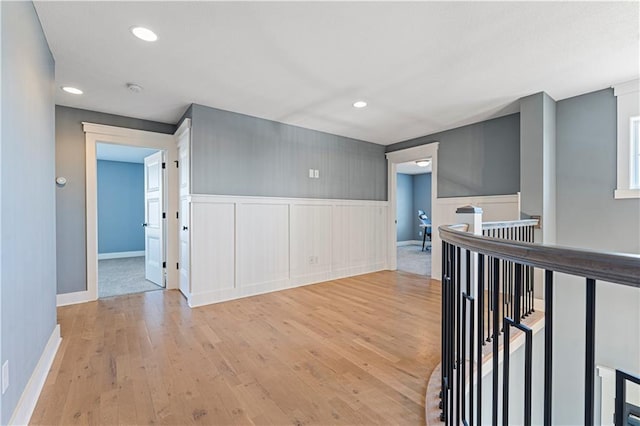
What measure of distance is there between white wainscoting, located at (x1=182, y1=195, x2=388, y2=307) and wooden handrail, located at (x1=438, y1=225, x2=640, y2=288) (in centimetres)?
319

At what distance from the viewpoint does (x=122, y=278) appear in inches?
192

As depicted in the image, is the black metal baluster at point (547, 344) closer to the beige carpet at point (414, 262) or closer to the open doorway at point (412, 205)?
the beige carpet at point (414, 262)

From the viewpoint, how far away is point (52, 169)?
7.72 feet

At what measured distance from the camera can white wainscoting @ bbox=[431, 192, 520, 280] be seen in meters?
3.79

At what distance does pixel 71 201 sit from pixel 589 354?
4.53 m

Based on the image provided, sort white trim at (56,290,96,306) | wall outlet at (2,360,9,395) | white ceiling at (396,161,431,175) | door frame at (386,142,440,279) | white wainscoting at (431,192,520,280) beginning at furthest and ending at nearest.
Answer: white ceiling at (396,161,431,175) → door frame at (386,142,440,279) → white wainscoting at (431,192,520,280) → white trim at (56,290,96,306) → wall outlet at (2,360,9,395)

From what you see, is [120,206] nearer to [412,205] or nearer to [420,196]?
[412,205]

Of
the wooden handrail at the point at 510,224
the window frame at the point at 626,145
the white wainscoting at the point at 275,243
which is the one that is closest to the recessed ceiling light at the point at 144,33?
the white wainscoting at the point at 275,243

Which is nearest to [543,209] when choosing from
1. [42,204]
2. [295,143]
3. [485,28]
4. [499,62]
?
[499,62]

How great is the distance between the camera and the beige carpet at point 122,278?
4.13 metres

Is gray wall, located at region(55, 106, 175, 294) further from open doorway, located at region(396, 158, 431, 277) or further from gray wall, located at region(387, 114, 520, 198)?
open doorway, located at region(396, 158, 431, 277)

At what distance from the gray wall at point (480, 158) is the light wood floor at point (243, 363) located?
177 centimetres

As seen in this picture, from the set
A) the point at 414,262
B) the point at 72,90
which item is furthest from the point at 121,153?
the point at 414,262

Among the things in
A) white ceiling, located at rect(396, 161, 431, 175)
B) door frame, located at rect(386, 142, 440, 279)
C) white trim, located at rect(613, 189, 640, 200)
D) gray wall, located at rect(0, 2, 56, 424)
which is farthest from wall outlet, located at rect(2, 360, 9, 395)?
white ceiling, located at rect(396, 161, 431, 175)
